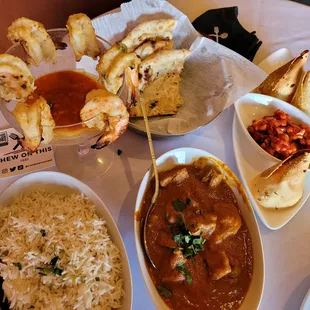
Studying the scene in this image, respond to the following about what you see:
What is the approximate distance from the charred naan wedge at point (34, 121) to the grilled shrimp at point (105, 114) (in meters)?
0.09

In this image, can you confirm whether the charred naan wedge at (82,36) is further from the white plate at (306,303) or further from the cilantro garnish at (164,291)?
the white plate at (306,303)

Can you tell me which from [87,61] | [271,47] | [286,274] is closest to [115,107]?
[87,61]

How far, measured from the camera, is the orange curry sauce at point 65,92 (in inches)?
43.8

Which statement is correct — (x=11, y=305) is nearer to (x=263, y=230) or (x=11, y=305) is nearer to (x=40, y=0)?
(x=263, y=230)

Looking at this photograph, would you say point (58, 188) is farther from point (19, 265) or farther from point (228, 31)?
point (228, 31)

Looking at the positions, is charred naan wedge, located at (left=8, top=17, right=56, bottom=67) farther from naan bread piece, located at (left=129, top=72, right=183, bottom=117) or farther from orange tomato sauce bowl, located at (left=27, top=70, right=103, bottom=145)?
naan bread piece, located at (left=129, top=72, right=183, bottom=117)

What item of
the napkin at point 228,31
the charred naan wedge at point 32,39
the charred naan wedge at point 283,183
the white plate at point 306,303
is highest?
the charred naan wedge at point 32,39

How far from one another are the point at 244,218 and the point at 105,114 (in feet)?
1.81

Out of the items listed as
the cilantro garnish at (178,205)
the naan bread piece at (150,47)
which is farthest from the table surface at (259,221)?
the naan bread piece at (150,47)

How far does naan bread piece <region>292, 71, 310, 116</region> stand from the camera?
1.40 m

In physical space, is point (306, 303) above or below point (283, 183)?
below

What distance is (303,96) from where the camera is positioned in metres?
1.43

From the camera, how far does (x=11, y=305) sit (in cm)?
100

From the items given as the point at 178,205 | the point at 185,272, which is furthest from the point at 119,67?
the point at 185,272
